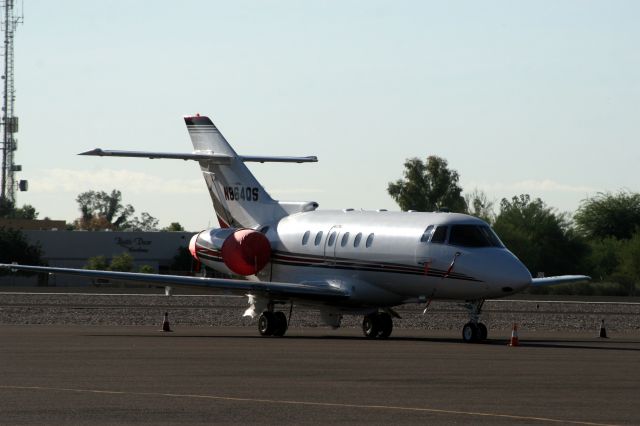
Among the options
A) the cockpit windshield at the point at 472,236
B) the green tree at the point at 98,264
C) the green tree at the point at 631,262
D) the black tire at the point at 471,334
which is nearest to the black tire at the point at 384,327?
the cockpit windshield at the point at 472,236

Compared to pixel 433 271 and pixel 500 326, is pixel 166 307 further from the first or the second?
pixel 433 271

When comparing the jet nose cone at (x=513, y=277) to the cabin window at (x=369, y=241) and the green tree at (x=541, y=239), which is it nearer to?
the cabin window at (x=369, y=241)

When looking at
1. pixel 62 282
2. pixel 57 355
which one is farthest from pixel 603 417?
pixel 62 282

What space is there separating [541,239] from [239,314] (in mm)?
60840

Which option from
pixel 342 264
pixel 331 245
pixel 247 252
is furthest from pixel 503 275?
pixel 247 252

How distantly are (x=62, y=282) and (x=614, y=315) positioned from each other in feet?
184

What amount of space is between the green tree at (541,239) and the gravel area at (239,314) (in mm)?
36872

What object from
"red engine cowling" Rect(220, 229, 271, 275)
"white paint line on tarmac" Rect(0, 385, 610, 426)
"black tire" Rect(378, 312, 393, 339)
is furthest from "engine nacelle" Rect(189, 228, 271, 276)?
"white paint line on tarmac" Rect(0, 385, 610, 426)

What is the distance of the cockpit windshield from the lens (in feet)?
113

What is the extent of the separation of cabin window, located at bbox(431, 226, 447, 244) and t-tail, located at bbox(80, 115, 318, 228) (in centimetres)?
637

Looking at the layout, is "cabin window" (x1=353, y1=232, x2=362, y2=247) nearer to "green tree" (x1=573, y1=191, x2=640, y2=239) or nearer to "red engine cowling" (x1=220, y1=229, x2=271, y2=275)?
"red engine cowling" (x1=220, y1=229, x2=271, y2=275)

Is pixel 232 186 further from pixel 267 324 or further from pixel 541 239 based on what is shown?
pixel 541 239

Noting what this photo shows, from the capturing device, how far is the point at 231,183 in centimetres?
4184

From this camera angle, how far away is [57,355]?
2647cm
